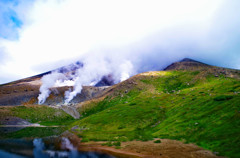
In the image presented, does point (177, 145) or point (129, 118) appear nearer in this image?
point (177, 145)

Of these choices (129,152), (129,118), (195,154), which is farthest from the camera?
(129,118)

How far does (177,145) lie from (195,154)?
20.7 feet

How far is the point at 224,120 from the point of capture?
38312 millimetres

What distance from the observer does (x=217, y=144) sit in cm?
3053

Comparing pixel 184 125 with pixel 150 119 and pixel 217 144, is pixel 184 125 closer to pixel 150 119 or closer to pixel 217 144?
pixel 217 144

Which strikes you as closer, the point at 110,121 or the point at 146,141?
the point at 146,141

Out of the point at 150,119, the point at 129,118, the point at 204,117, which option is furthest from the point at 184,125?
the point at 129,118

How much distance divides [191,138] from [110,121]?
5080cm

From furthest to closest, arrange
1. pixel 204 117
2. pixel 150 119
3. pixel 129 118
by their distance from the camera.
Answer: pixel 129 118 < pixel 150 119 < pixel 204 117

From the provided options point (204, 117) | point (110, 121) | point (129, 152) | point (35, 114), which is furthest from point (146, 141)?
point (35, 114)

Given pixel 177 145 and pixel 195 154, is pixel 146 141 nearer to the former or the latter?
pixel 177 145

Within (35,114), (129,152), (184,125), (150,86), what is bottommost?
(129,152)

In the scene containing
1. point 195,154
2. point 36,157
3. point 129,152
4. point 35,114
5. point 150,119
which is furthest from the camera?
point 35,114

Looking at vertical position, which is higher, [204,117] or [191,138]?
[204,117]
